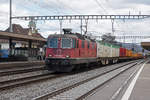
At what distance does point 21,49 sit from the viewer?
3691cm

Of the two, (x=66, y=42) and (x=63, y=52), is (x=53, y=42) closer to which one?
(x=66, y=42)

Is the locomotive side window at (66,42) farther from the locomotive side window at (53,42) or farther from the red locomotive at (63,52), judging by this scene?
the locomotive side window at (53,42)

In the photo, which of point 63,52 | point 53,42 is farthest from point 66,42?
point 53,42

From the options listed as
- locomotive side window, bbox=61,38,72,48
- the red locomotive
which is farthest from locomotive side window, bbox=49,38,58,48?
locomotive side window, bbox=61,38,72,48

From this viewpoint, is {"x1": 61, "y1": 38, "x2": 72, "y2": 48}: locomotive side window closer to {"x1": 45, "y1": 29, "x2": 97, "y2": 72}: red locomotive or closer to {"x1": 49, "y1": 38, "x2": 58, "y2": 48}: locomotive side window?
{"x1": 45, "y1": 29, "x2": 97, "y2": 72}: red locomotive

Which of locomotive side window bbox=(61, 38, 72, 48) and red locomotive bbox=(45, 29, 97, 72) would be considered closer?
red locomotive bbox=(45, 29, 97, 72)

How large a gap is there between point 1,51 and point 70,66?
20.4 m

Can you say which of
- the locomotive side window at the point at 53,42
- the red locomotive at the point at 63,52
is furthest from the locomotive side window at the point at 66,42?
the locomotive side window at the point at 53,42

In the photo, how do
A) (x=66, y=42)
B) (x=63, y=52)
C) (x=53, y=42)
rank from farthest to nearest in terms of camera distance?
(x=53, y=42)
(x=66, y=42)
(x=63, y=52)

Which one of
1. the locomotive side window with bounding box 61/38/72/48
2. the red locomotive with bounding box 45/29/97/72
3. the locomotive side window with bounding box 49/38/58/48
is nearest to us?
the red locomotive with bounding box 45/29/97/72

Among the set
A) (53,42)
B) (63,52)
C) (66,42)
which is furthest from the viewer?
(53,42)

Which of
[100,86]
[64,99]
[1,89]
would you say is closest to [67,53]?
[100,86]

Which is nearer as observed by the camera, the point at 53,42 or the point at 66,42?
the point at 66,42

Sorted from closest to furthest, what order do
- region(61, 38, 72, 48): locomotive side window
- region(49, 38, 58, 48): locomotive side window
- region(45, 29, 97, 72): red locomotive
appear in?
region(45, 29, 97, 72): red locomotive, region(61, 38, 72, 48): locomotive side window, region(49, 38, 58, 48): locomotive side window
